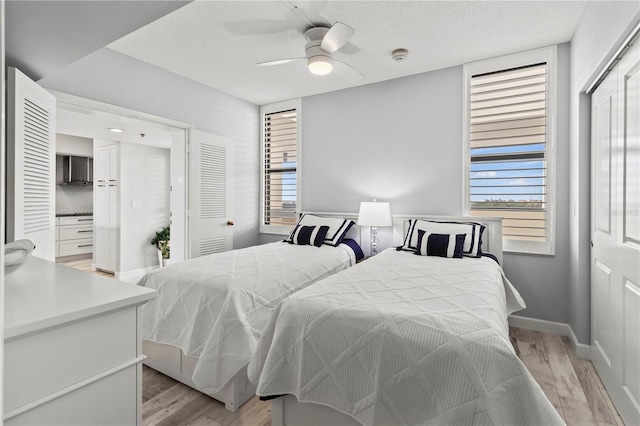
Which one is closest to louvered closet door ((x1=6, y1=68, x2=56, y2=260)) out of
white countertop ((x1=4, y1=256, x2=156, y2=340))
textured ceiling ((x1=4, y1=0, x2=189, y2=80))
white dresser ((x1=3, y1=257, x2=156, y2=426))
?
textured ceiling ((x1=4, y1=0, x2=189, y2=80))

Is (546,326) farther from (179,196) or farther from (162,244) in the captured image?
(162,244)

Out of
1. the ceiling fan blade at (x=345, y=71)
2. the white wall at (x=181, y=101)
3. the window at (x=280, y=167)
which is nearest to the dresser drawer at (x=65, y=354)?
the ceiling fan blade at (x=345, y=71)

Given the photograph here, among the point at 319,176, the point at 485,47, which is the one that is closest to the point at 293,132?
the point at 319,176

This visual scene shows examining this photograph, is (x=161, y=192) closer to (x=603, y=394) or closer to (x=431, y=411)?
(x=431, y=411)

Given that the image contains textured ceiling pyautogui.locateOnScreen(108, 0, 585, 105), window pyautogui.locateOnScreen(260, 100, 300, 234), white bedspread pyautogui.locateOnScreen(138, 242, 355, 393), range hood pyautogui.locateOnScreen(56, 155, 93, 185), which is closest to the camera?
white bedspread pyautogui.locateOnScreen(138, 242, 355, 393)

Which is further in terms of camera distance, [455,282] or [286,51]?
[286,51]

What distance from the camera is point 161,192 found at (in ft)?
18.4

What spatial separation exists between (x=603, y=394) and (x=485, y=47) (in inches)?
113

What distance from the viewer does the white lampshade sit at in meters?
3.59

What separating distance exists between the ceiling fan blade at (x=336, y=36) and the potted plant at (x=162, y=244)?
3.86 m

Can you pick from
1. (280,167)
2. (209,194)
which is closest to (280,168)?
(280,167)

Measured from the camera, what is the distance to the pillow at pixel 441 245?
116 inches

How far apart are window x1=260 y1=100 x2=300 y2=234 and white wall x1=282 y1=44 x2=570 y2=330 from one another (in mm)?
195

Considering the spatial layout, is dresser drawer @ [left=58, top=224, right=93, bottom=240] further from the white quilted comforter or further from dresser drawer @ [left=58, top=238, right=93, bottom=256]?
the white quilted comforter
